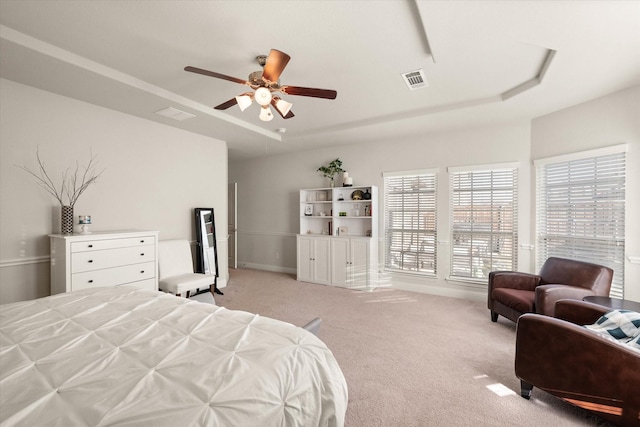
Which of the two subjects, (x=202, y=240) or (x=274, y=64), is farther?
(x=202, y=240)

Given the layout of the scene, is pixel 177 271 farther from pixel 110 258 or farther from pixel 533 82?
pixel 533 82

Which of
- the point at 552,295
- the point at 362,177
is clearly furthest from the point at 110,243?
the point at 552,295

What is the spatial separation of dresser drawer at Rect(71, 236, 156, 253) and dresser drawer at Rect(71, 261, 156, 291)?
0.24 metres

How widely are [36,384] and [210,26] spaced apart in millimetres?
2366

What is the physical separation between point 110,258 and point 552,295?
4588mm

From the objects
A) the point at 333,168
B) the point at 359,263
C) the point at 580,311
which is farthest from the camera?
the point at 333,168

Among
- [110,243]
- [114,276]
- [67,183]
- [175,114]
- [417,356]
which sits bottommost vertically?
[417,356]

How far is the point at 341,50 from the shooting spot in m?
2.48

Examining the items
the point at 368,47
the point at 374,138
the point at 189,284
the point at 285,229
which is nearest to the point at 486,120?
the point at 374,138

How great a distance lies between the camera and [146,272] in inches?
134

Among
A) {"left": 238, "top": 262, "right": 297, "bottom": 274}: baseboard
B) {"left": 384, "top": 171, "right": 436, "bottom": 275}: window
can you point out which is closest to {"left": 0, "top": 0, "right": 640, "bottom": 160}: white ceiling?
{"left": 384, "top": 171, "right": 436, "bottom": 275}: window

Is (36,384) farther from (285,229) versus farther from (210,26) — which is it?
(285,229)

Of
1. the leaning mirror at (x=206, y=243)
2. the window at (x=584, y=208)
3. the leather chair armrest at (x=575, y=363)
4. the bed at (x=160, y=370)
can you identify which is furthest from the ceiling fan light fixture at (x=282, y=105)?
the window at (x=584, y=208)

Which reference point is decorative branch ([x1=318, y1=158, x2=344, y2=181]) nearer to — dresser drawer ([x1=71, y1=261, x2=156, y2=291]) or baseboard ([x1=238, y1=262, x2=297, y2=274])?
baseboard ([x1=238, y1=262, x2=297, y2=274])
